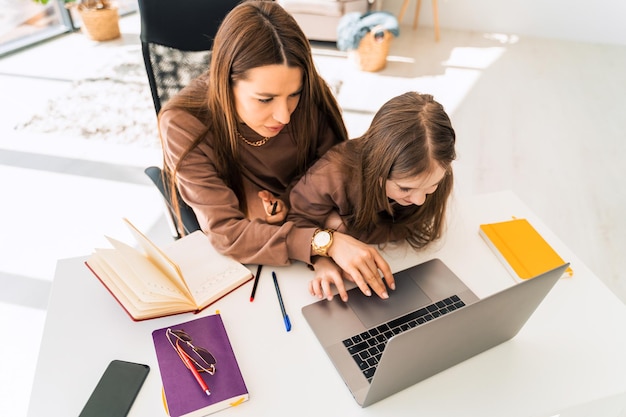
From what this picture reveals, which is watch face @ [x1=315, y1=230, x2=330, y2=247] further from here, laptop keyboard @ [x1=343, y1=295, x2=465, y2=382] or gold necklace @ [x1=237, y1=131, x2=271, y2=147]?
gold necklace @ [x1=237, y1=131, x2=271, y2=147]

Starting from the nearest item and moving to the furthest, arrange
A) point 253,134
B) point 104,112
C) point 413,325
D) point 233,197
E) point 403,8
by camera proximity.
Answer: point 413,325
point 233,197
point 253,134
point 104,112
point 403,8

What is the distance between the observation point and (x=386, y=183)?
3.45ft

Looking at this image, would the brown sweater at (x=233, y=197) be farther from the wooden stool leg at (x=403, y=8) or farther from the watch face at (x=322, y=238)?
the wooden stool leg at (x=403, y=8)

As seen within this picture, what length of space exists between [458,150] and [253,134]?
1.78 m

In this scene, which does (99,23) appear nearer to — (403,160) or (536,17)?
(403,160)

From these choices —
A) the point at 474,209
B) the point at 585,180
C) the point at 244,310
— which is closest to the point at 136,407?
the point at 244,310

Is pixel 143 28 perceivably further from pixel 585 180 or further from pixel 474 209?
pixel 585 180

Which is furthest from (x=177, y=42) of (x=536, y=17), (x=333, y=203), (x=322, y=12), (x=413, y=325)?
(x=536, y=17)

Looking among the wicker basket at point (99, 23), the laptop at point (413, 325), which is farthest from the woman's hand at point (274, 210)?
the wicker basket at point (99, 23)

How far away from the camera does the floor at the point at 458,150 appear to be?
6.51 feet

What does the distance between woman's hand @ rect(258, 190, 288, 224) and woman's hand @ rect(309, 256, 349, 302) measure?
21 cm

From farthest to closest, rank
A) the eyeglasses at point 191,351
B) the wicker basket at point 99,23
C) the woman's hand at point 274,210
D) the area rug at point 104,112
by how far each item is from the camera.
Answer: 1. the wicker basket at point 99,23
2. the area rug at point 104,112
3. the woman's hand at point 274,210
4. the eyeglasses at point 191,351

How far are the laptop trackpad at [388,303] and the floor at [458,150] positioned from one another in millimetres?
1196

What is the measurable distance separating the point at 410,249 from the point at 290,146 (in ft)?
1.46
